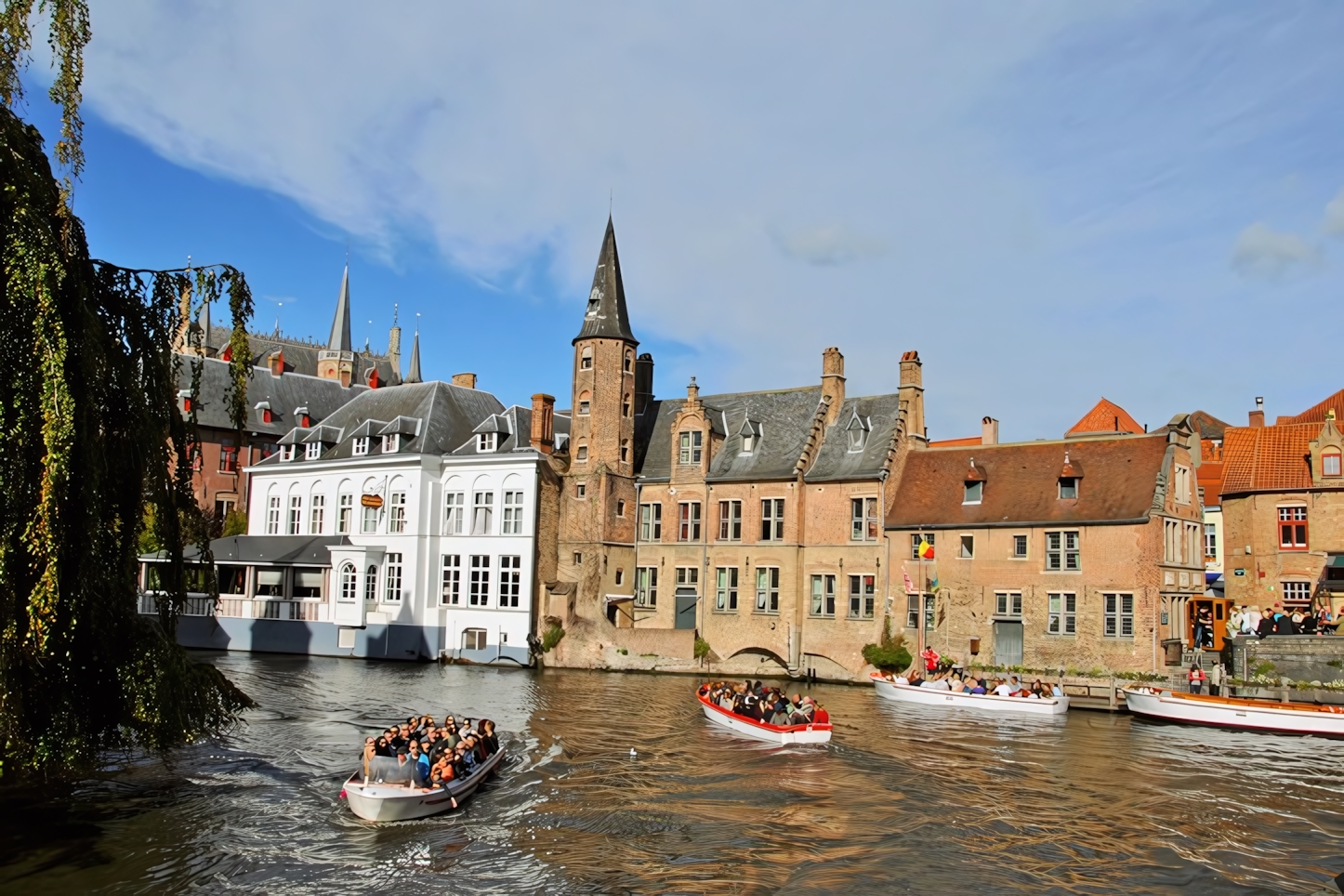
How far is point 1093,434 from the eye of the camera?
45156 millimetres

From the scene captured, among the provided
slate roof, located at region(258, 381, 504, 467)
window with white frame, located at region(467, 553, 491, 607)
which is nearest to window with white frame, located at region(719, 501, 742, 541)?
window with white frame, located at region(467, 553, 491, 607)

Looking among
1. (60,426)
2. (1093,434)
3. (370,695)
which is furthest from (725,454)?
(60,426)

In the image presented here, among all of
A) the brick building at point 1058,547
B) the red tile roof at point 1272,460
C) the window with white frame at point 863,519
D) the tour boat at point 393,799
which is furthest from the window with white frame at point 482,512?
the red tile roof at point 1272,460

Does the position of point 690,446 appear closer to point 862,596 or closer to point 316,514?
point 862,596

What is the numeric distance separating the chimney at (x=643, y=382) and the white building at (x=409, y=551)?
18.0ft

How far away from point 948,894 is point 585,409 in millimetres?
34948

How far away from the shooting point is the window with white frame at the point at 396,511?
169 ft

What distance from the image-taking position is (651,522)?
166 ft

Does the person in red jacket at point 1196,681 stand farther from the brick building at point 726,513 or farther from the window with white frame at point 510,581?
the window with white frame at point 510,581

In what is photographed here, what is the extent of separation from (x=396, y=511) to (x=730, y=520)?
15831 mm

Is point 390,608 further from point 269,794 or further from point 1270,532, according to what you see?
point 1270,532

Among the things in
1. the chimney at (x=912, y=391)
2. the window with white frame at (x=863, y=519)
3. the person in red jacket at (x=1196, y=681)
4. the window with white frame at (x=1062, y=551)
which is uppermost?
the chimney at (x=912, y=391)

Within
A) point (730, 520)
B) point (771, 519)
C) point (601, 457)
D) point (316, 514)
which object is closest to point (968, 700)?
point (771, 519)

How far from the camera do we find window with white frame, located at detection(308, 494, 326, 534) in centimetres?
5497
